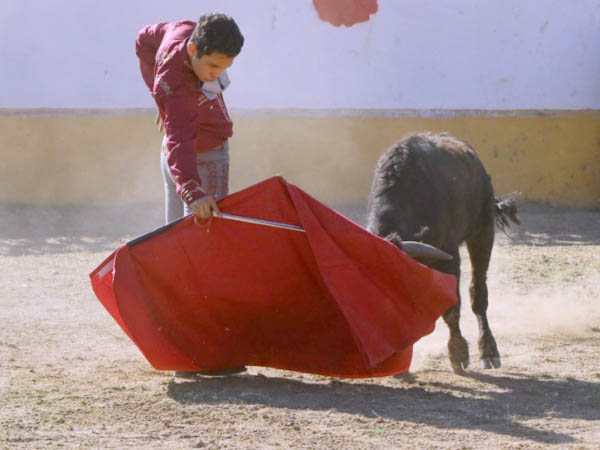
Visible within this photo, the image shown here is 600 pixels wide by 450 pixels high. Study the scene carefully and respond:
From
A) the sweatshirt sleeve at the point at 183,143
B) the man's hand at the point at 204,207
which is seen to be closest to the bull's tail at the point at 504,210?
the man's hand at the point at 204,207

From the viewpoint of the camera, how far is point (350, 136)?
12609mm

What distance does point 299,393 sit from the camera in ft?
17.7

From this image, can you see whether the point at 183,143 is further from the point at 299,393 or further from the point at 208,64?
the point at 299,393

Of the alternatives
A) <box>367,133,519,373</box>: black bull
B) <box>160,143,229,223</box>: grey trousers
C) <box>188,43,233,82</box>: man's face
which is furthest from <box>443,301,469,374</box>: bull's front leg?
<box>188,43,233,82</box>: man's face

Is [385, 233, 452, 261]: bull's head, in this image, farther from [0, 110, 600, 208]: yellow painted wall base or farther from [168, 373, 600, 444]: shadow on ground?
[0, 110, 600, 208]: yellow painted wall base

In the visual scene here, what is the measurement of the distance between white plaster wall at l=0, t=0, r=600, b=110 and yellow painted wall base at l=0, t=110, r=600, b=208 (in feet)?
0.64

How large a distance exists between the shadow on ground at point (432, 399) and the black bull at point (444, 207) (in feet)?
1.95

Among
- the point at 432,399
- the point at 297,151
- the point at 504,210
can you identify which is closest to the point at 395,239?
the point at 432,399

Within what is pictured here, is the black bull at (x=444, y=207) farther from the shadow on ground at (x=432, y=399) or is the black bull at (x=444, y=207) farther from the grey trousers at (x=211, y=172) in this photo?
the grey trousers at (x=211, y=172)

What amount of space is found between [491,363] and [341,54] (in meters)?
6.75

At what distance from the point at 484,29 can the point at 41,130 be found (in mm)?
5305

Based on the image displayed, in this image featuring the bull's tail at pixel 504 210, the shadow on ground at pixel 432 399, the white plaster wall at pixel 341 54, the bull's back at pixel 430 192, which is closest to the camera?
the shadow on ground at pixel 432 399

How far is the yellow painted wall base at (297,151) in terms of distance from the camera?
40.7 ft

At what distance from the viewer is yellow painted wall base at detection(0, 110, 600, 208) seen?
12414 millimetres
